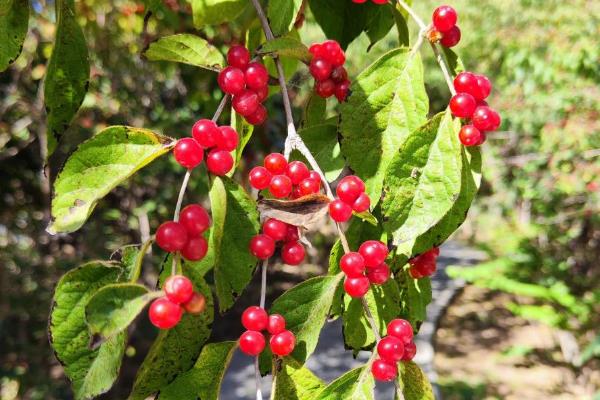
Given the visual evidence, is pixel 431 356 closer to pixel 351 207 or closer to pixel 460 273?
pixel 460 273

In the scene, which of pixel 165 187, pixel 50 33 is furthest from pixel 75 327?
pixel 165 187

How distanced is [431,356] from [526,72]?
325 cm

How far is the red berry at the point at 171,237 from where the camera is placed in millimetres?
525

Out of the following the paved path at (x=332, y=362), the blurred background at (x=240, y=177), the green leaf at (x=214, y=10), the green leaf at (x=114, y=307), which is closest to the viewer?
the green leaf at (x=114, y=307)

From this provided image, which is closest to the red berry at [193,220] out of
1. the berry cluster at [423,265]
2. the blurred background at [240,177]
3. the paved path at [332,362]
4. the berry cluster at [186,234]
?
the berry cluster at [186,234]

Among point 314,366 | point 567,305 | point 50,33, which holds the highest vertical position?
point 50,33

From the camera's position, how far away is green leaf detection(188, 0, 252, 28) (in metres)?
0.77

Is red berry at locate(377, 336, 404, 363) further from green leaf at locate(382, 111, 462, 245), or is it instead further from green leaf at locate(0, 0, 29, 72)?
green leaf at locate(0, 0, 29, 72)

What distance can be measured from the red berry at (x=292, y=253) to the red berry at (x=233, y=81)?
0.20 metres

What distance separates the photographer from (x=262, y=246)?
0.60 m

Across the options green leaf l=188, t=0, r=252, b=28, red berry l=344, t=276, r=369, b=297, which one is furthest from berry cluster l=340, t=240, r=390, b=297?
green leaf l=188, t=0, r=252, b=28

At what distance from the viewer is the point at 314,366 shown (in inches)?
229

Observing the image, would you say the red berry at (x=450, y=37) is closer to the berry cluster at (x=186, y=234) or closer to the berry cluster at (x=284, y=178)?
the berry cluster at (x=284, y=178)

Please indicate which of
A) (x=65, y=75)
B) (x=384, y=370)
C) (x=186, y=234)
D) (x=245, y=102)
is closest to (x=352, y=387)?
(x=384, y=370)
